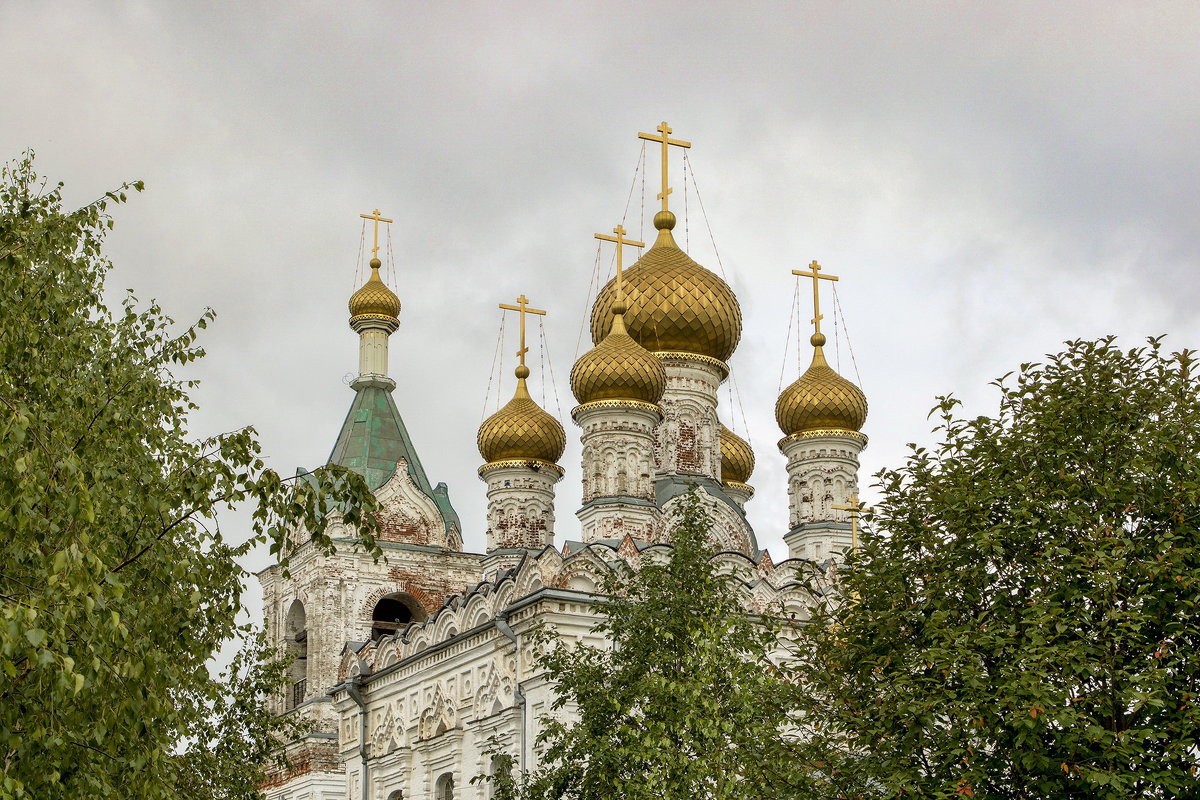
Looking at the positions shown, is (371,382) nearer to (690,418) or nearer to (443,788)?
(690,418)

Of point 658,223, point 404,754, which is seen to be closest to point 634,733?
point 404,754

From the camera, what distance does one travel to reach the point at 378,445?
33.4 m

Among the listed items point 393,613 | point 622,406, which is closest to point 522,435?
point 622,406

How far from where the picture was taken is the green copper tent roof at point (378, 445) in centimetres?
3309

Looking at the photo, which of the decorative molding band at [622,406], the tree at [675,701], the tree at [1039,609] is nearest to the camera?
the tree at [1039,609]

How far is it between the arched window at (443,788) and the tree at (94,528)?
14216 mm

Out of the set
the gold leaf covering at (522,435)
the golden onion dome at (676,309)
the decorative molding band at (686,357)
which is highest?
the golden onion dome at (676,309)

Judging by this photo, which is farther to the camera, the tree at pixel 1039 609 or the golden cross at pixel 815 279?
the golden cross at pixel 815 279

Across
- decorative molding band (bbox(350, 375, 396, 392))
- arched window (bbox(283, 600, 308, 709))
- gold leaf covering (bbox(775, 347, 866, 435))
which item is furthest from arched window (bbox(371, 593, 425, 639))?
gold leaf covering (bbox(775, 347, 866, 435))

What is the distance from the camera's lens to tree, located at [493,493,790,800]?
1319cm

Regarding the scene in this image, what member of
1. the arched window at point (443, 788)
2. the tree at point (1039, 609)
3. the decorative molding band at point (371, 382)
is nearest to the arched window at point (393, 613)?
the decorative molding band at point (371, 382)

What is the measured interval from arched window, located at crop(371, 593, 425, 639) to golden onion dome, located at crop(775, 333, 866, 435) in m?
8.49

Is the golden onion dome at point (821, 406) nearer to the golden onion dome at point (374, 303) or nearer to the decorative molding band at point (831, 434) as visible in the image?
→ the decorative molding band at point (831, 434)

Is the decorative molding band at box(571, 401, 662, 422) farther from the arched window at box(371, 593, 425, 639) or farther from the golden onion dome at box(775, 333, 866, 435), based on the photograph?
the arched window at box(371, 593, 425, 639)
